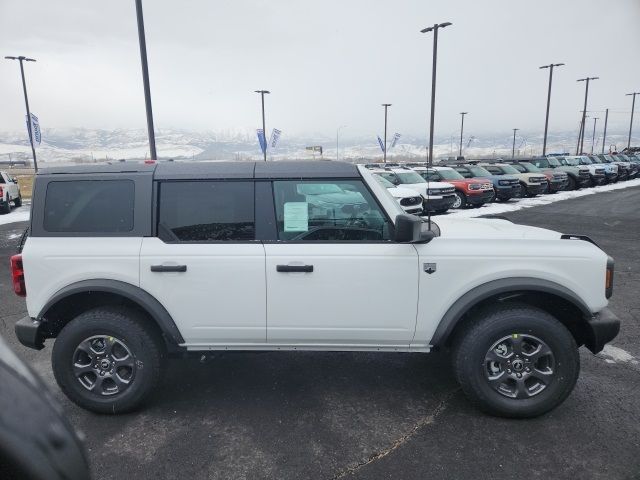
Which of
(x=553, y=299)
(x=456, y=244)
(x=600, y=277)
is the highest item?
(x=456, y=244)

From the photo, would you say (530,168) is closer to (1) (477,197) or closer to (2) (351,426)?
(1) (477,197)

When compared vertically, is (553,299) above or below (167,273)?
below

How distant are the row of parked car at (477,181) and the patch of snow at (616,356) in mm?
6927

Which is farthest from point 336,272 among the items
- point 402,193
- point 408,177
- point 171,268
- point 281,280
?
point 408,177

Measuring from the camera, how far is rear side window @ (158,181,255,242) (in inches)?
131

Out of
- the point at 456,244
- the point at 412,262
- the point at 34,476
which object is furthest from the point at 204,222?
the point at 34,476

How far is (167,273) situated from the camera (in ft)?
10.7

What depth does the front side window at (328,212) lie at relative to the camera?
3.30 m

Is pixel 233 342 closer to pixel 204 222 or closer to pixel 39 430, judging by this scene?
pixel 204 222

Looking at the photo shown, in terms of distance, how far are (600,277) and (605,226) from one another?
1051cm

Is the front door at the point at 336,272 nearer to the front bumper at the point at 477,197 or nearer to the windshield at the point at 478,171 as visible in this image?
the front bumper at the point at 477,197

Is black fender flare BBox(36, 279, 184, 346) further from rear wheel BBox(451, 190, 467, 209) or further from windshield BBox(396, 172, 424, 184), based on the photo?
rear wheel BBox(451, 190, 467, 209)

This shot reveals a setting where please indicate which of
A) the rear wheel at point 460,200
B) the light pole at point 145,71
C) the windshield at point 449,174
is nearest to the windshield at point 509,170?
the windshield at point 449,174

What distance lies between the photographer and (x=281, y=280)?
10.6ft
